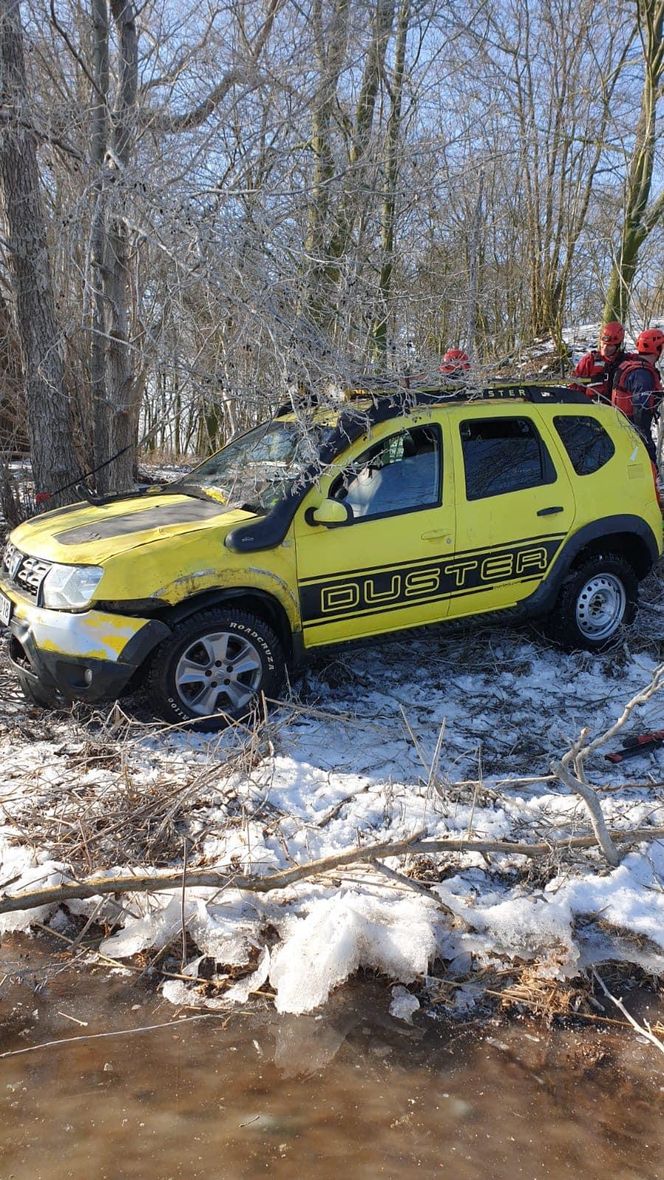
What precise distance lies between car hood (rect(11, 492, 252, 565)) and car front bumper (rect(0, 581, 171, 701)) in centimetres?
31

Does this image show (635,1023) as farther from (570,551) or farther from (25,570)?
A: (25,570)

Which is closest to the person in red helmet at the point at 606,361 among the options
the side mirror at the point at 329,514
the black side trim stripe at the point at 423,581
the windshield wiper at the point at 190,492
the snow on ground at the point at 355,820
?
the black side trim stripe at the point at 423,581

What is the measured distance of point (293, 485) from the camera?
4598mm

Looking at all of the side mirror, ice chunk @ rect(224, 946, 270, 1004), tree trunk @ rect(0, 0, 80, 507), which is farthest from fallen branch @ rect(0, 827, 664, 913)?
tree trunk @ rect(0, 0, 80, 507)

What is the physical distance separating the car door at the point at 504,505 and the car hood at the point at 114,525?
139 cm

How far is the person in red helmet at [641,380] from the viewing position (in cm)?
700

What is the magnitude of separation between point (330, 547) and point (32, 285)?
15.2 feet

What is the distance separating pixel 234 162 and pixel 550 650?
202 inches

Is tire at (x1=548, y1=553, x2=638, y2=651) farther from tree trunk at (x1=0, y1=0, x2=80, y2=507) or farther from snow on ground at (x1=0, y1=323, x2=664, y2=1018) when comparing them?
tree trunk at (x1=0, y1=0, x2=80, y2=507)

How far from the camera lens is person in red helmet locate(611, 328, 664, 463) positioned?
23.0ft

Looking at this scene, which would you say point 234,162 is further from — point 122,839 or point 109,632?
point 122,839

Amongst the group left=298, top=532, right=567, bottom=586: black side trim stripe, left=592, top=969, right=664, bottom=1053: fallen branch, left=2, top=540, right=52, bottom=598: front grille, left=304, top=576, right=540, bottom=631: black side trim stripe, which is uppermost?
left=2, top=540, right=52, bottom=598: front grille

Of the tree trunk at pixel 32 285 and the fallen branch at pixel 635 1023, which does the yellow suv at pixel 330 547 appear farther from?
the tree trunk at pixel 32 285

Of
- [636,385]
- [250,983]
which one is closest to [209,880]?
[250,983]
